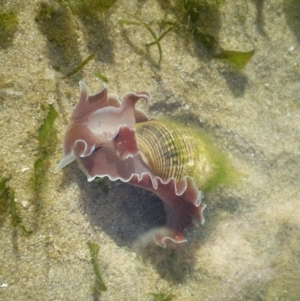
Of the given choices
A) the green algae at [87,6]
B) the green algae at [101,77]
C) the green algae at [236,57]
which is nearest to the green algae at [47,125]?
the green algae at [101,77]

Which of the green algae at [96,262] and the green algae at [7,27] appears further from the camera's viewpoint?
the green algae at [96,262]

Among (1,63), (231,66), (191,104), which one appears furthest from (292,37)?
(1,63)

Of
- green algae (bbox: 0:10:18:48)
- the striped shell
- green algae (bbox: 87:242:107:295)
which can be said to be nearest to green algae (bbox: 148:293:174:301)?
green algae (bbox: 87:242:107:295)

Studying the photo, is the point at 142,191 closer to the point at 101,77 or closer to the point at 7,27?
the point at 101,77

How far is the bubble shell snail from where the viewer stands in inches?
140

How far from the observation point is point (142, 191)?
4168 mm

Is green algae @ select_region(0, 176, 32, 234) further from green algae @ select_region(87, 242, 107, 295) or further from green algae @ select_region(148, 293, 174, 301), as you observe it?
green algae @ select_region(148, 293, 174, 301)

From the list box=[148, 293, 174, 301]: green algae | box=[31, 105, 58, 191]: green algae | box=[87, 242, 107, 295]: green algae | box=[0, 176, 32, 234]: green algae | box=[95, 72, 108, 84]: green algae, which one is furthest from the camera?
box=[148, 293, 174, 301]: green algae

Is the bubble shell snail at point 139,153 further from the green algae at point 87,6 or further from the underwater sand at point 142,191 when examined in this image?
the green algae at point 87,6

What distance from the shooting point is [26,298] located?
11.9 feet

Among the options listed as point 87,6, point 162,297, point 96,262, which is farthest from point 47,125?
point 162,297

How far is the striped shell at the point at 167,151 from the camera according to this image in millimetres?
3797

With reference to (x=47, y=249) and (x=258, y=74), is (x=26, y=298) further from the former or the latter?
(x=258, y=74)

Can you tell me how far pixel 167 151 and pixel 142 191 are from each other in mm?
669
